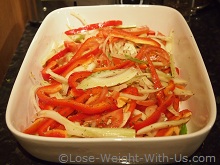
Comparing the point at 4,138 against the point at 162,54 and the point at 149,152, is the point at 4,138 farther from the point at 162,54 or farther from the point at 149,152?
the point at 162,54

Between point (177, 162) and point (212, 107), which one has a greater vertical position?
point (212, 107)

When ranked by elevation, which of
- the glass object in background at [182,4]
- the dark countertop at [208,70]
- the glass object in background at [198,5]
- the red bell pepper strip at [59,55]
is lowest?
the dark countertop at [208,70]

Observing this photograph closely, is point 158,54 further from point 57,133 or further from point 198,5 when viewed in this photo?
point 198,5

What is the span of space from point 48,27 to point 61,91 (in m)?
0.27

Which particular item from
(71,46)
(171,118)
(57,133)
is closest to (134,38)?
(71,46)

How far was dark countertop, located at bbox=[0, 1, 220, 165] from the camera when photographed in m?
0.80

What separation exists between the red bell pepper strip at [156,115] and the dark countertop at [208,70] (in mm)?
122

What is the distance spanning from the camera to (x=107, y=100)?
0.80 m

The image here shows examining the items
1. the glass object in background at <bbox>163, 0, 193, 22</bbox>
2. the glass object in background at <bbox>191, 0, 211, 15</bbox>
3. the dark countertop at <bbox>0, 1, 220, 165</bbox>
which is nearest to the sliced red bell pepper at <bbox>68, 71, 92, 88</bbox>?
the dark countertop at <bbox>0, 1, 220, 165</bbox>

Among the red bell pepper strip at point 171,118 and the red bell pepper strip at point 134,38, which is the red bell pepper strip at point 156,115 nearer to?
the red bell pepper strip at point 171,118

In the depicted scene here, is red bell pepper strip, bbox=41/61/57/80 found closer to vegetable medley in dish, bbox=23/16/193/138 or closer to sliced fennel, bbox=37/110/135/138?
vegetable medley in dish, bbox=23/16/193/138

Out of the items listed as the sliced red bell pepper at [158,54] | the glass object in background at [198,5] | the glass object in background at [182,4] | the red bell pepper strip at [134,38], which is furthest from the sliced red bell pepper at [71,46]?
the glass object in background at [198,5]

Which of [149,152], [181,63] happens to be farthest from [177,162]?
[181,63]

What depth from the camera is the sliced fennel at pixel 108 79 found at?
0.85 metres
